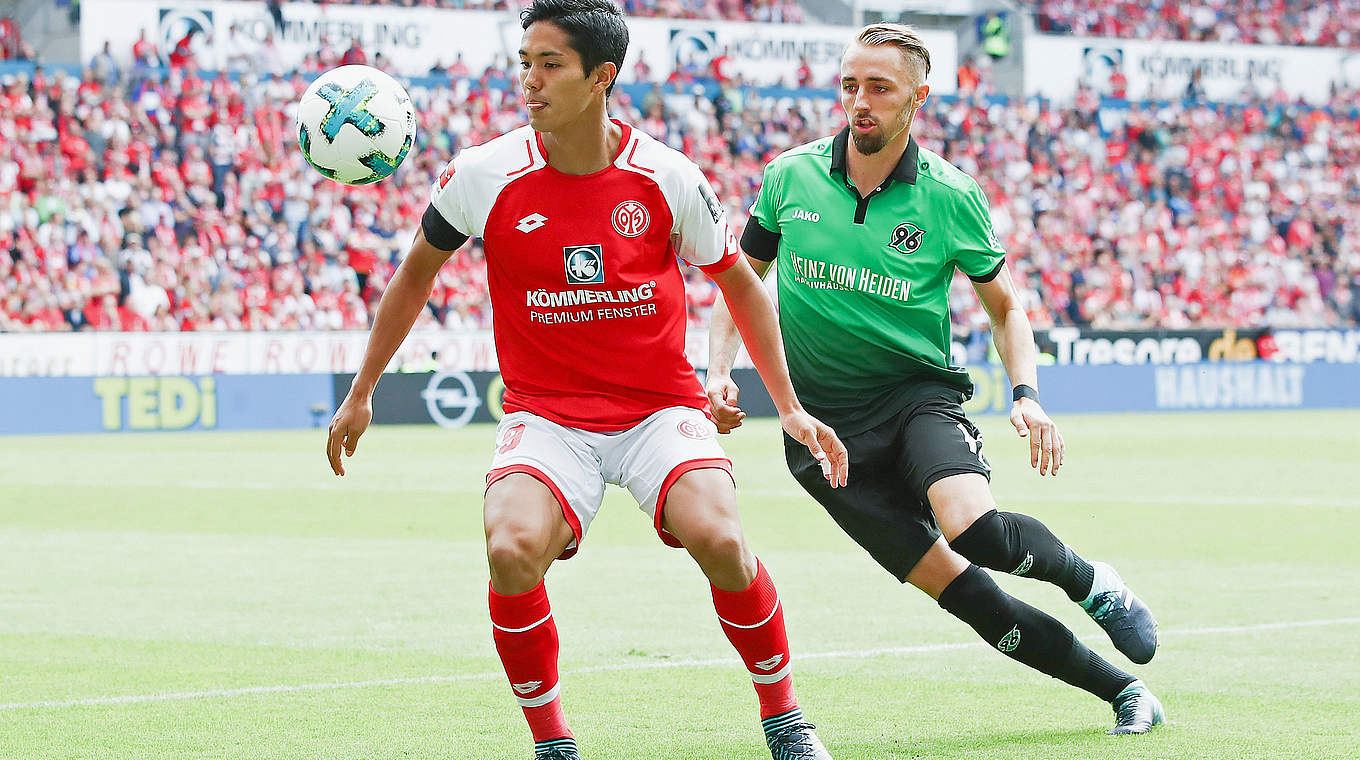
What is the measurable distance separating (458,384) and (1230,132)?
19.9m

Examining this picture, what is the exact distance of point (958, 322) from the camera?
3130cm

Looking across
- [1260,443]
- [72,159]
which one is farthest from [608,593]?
[72,159]

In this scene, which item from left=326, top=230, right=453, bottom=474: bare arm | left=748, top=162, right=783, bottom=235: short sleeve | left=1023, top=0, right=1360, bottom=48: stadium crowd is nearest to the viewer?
left=326, top=230, right=453, bottom=474: bare arm

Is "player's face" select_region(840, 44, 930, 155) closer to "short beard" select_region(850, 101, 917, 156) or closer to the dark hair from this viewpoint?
"short beard" select_region(850, 101, 917, 156)

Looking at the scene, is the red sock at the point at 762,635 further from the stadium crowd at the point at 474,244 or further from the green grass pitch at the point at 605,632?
the stadium crowd at the point at 474,244

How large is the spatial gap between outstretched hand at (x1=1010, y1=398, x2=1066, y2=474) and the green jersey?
518mm

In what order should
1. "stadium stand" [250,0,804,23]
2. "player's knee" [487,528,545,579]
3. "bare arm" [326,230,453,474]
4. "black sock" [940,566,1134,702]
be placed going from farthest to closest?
"stadium stand" [250,0,804,23]
"black sock" [940,566,1134,702]
"bare arm" [326,230,453,474]
"player's knee" [487,528,545,579]

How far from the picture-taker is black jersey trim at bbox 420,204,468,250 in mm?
5133

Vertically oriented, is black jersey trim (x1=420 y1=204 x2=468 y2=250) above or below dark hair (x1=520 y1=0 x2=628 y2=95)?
below

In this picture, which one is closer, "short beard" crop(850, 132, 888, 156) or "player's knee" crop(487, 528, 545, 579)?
"player's knee" crop(487, 528, 545, 579)

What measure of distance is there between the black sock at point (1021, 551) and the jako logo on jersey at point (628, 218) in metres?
1.33

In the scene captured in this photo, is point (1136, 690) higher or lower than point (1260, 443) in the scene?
higher

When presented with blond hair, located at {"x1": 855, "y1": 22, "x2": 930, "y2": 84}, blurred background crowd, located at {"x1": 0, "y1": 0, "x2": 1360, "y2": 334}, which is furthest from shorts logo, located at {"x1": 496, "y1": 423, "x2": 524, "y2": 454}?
blurred background crowd, located at {"x1": 0, "y1": 0, "x2": 1360, "y2": 334}

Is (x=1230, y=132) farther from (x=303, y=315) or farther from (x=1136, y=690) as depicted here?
(x=1136, y=690)
